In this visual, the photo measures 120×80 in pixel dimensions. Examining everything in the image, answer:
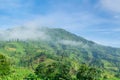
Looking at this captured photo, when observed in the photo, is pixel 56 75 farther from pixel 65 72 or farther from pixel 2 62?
pixel 2 62

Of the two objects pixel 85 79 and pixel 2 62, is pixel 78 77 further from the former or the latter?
pixel 2 62

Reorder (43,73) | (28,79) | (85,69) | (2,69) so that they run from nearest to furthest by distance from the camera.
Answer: (28,79) → (2,69) → (85,69) → (43,73)

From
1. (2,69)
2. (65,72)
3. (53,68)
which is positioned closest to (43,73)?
(53,68)

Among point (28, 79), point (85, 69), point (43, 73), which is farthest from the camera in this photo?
point (43, 73)

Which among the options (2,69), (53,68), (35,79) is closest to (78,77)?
(53,68)

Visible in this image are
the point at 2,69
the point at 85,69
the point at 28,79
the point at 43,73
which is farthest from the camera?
the point at 43,73

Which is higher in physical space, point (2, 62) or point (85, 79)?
point (2, 62)

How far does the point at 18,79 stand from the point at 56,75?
30.7 meters

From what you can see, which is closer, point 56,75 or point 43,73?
point 56,75

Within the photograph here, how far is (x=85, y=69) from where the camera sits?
489 feet

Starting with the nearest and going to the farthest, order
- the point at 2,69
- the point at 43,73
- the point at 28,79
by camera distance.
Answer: the point at 28,79
the point at 2,69
the point at 43,73

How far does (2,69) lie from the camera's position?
140 m

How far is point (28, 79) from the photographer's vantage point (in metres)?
123

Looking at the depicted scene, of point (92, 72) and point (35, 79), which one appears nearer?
point (35, 79)
